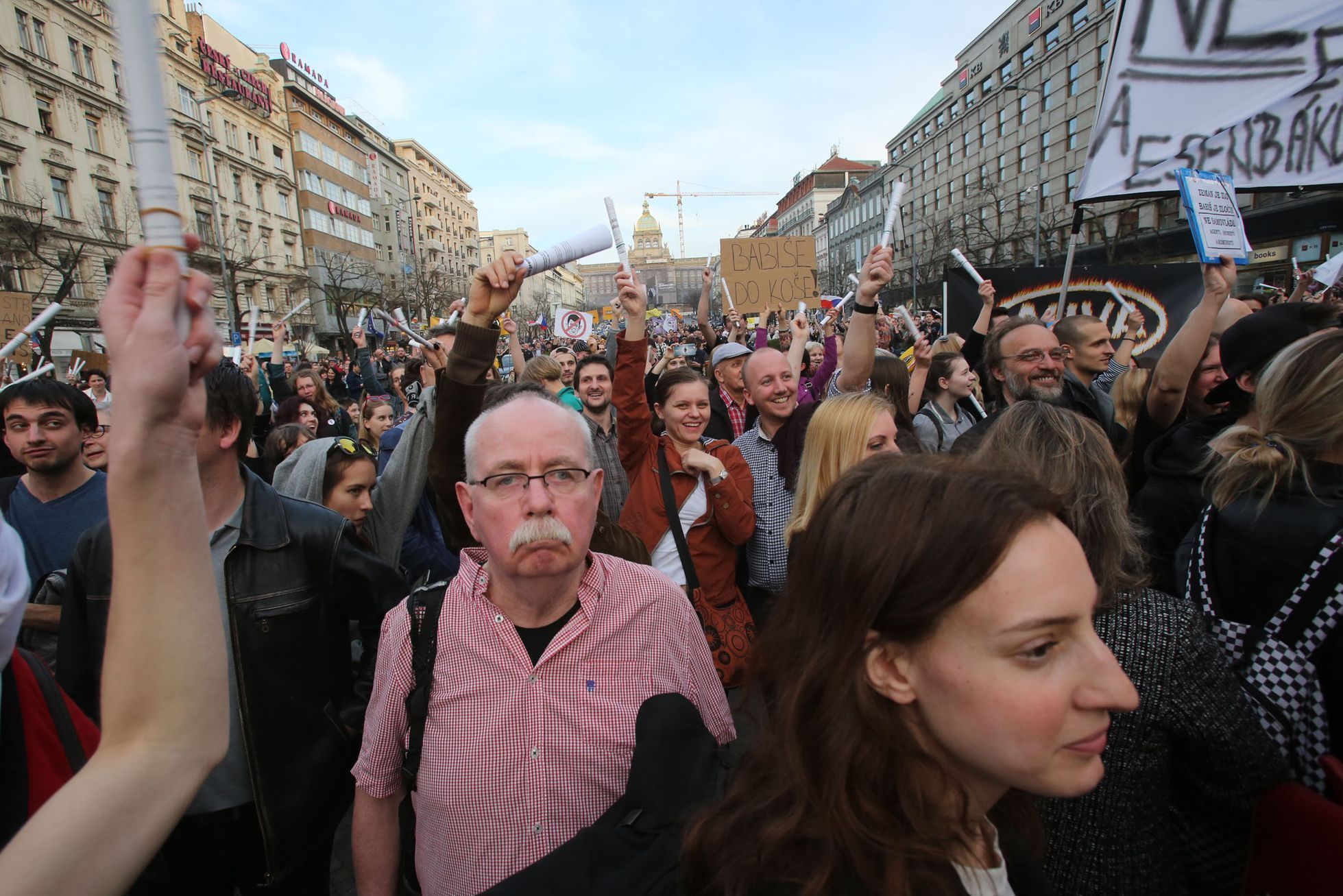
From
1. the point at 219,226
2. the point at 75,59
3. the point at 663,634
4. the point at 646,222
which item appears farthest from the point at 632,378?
the point at 646,222

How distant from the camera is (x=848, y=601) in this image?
1.13m

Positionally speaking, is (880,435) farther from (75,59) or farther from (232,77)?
(232,77)

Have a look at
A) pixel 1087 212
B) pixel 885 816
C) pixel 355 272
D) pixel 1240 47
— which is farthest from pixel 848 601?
pixel 355 272

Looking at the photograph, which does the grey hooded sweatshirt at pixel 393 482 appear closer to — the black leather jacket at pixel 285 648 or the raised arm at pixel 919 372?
the black leather jacket at pixel 285 648

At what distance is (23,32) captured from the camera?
91.3 feet

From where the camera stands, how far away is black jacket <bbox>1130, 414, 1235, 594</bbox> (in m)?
2.65

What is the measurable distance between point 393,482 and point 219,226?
2778 cm

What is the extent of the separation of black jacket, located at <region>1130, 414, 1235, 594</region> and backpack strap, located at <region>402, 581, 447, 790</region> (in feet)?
8.26

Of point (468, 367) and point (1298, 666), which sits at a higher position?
point (468, 367)

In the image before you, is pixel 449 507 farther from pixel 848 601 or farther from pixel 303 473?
pixel 848 601

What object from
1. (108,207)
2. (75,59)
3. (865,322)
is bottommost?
(865,322)

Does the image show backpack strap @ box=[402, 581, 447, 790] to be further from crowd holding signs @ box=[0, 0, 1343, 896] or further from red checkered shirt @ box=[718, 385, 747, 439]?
red checkered shirt @ box=[718, 385, 747, 439]

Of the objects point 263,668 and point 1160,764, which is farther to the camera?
point 263,668

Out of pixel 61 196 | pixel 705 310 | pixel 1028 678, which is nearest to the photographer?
pixel 1028 678
